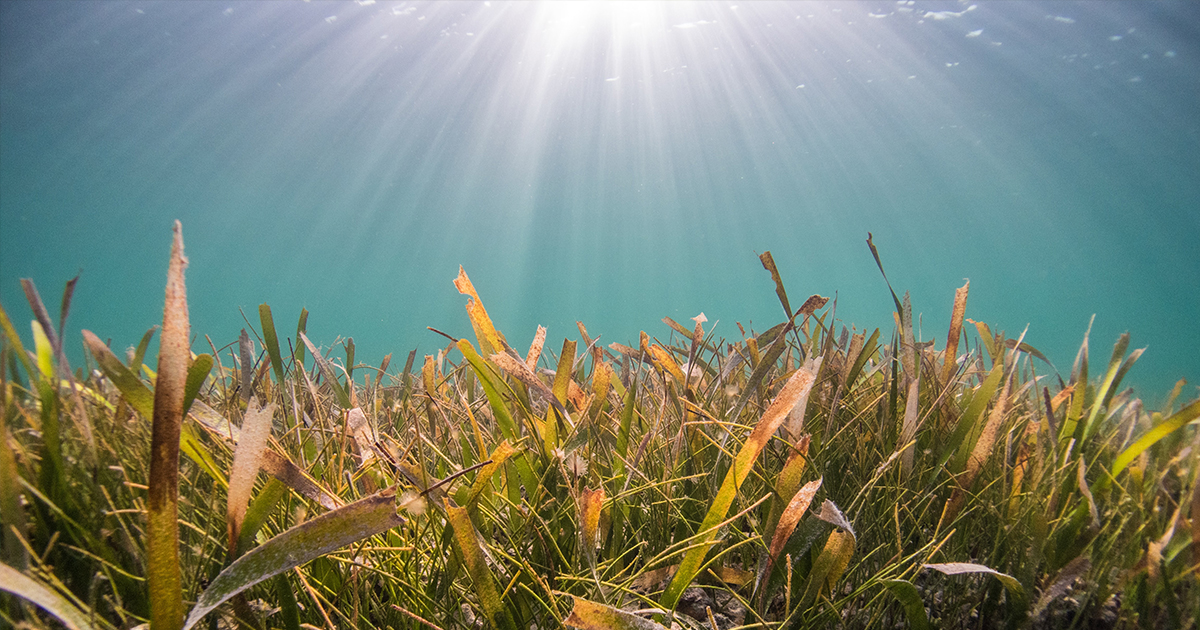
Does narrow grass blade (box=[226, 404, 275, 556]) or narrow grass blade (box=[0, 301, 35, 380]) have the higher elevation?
narrow grass blade (box=[0, 301, 35, 380])

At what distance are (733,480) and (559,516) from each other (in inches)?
9.0

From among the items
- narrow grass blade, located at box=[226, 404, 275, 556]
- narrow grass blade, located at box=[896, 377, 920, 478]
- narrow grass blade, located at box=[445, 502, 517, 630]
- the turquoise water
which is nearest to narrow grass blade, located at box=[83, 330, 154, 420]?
narrow grass blade, located at box=[226, 404, 275, 556]

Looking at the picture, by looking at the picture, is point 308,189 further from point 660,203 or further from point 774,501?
point 774,501

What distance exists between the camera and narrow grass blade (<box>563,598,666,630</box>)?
0.44 metres

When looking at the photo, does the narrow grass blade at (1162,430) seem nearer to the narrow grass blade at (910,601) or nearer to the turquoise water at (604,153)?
the narrow grass blade at (910,601)

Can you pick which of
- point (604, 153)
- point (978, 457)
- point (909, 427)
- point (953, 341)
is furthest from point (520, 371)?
point (604, 153)

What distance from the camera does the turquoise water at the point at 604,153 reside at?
27.6m

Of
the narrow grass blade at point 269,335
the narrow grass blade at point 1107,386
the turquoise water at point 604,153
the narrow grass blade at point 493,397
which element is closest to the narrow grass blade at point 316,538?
the narrow grass blade at point 493,397

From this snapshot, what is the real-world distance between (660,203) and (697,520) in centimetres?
6177

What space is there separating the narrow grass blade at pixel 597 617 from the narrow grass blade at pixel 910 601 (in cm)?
29

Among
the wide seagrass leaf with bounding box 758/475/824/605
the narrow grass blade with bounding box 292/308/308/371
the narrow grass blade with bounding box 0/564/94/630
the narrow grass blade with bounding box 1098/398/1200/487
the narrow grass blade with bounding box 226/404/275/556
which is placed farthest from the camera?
the narrow grass blade with bounding box 292/308/308/371

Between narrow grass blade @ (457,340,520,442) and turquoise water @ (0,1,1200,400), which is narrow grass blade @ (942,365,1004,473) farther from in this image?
turquoise water @ (0,1,1200,400)

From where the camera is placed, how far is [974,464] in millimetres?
742

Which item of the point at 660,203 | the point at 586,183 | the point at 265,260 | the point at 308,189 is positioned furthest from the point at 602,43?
the point at 265,260
